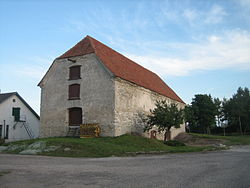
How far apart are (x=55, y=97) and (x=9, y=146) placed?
7671mm

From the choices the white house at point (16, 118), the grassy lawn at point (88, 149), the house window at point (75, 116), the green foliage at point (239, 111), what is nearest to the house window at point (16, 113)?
the white house at point (16, 118)

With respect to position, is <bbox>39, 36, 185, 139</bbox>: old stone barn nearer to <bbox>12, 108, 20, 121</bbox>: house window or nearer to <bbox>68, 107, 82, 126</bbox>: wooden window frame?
<bbox>68, 107, 82, 126</bbox>: wooden window frame

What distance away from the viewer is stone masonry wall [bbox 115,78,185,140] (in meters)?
22.3

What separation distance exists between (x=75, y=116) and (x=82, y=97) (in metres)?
1.94

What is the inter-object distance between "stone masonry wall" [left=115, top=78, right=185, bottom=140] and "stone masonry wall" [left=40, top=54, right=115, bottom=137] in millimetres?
625

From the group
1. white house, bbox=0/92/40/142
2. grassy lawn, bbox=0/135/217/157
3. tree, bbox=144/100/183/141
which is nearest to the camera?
grassy lawn, bbox=0/135/217/157

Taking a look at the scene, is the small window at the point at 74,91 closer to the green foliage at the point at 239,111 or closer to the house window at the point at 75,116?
the house window at the point at 75,116

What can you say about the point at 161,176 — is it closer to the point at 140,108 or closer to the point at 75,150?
the point at 75,150

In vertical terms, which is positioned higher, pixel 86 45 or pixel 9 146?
pixel 86 45

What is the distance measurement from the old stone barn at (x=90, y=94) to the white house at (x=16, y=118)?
306 inches

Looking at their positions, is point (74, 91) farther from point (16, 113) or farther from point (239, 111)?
point (239, 111)

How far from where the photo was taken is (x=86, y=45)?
25359 millimetres

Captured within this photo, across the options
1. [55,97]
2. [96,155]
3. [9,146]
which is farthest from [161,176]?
[55,97]

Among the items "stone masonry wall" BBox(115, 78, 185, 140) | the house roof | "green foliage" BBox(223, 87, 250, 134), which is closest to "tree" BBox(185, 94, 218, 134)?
"green foliage" BBox(223, 87, 250, 134)
